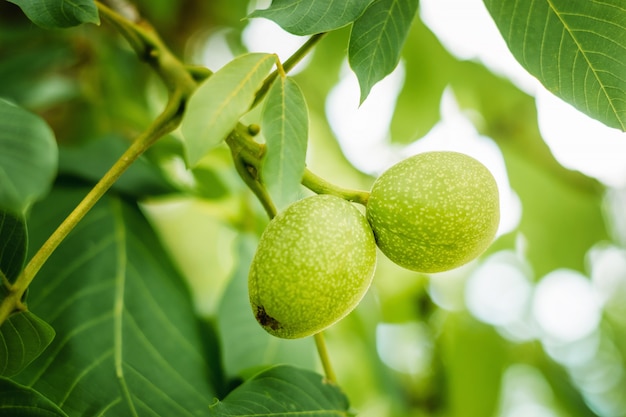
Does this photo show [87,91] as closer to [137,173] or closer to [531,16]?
[137,173]

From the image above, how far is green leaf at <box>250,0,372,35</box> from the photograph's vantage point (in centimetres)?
70

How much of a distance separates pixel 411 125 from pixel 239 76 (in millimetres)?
1213

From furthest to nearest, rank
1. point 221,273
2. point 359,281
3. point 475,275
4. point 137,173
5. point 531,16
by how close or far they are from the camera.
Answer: point 221,273, point 475,275, point 137,173, point 531,16, point 359,281

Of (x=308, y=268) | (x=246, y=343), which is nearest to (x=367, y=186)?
(x=246, y=343)

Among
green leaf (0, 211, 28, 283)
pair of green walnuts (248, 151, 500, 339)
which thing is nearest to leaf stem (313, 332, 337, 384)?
pair of green walnuts (248, 151, 500, 339)

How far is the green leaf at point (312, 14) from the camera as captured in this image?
0.70 m

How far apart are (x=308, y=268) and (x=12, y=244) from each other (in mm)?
335

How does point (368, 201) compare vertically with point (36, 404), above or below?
above

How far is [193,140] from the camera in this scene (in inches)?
21.8

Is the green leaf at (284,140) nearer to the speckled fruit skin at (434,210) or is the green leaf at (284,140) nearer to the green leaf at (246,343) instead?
the speckled fruit skin at (434,210)

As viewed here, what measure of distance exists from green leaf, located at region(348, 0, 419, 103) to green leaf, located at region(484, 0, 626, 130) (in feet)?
0.37

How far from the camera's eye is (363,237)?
2.27 ft

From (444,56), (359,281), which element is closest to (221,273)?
(444,56)

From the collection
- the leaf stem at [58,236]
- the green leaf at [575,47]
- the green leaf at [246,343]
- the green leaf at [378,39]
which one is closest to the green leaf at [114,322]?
the green leaf at [246,343]
